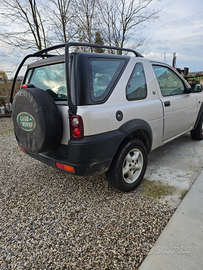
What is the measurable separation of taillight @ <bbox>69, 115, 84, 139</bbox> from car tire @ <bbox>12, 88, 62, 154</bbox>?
0.18 m

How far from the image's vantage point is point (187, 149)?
4.11 m

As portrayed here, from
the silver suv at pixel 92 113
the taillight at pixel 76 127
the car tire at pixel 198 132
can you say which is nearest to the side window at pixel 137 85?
the silver suv at pixel 92 113

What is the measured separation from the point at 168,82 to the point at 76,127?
213 cm

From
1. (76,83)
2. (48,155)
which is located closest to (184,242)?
(48,155)

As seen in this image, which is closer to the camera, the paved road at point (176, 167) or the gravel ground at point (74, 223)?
the gravel ground at point (74, 223)

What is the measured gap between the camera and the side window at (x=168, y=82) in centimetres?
307

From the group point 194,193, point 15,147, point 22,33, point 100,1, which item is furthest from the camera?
point 100,1

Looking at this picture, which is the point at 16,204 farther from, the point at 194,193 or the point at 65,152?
the point at 194,193

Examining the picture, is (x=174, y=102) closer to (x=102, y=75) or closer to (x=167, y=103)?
(x=167, y=103)

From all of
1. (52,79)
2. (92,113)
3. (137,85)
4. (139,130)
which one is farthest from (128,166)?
(52,79)

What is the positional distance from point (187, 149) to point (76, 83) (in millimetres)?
3176

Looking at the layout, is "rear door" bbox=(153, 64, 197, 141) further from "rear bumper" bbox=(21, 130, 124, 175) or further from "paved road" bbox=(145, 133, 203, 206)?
"rear bumper" bbox=(21, 130, 124, 175)

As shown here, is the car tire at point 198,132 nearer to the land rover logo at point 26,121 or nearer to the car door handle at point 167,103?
the car door handle at point 167,103

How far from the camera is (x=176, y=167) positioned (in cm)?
332
